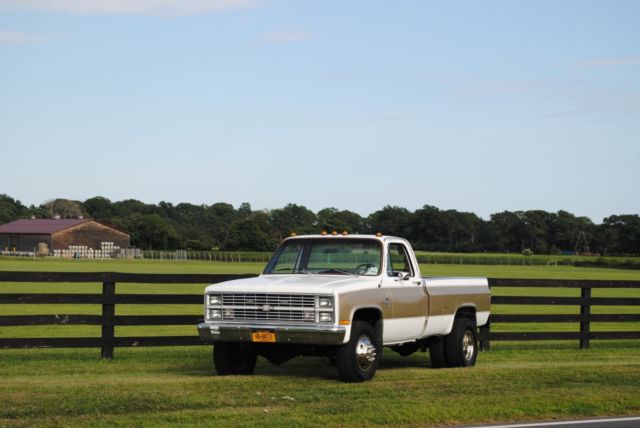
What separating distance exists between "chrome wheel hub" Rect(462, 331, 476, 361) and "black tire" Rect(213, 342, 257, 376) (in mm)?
3807

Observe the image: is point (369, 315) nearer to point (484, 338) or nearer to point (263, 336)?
point (263, 336)

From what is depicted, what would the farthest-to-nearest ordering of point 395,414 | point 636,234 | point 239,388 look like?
point 636,234
point 239,388
point 395,414

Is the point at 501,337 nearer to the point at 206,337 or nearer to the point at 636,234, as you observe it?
the point at 206,337

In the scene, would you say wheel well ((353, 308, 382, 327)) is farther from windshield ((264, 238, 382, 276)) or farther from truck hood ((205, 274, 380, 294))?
windshield ((264, 238, 382, 276))

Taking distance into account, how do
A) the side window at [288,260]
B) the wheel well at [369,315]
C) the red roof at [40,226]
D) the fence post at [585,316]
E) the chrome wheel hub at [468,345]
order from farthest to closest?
the red roof at [40,226] < the fence post at [585,316] < the chrome wheel hub at [468,345] < the side window at [288,260] < the wheel well at [369,315]

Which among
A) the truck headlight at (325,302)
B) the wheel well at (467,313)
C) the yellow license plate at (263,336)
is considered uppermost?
the truck headlight at (325,302)

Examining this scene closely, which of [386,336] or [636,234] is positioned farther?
[636,234]

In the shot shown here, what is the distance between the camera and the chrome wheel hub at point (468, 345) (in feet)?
53.9

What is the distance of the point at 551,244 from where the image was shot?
195375mm

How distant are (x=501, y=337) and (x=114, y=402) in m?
10.2

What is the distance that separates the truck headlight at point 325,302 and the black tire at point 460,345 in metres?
3.66

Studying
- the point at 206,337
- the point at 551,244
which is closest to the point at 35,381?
the point at 206,337

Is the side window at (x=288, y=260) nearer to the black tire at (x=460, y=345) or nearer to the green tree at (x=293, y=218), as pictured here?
the black tire at (x=460, y=345)

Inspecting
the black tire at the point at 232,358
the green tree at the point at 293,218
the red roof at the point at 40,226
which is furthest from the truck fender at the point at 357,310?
the red roof at the point at 40,226
